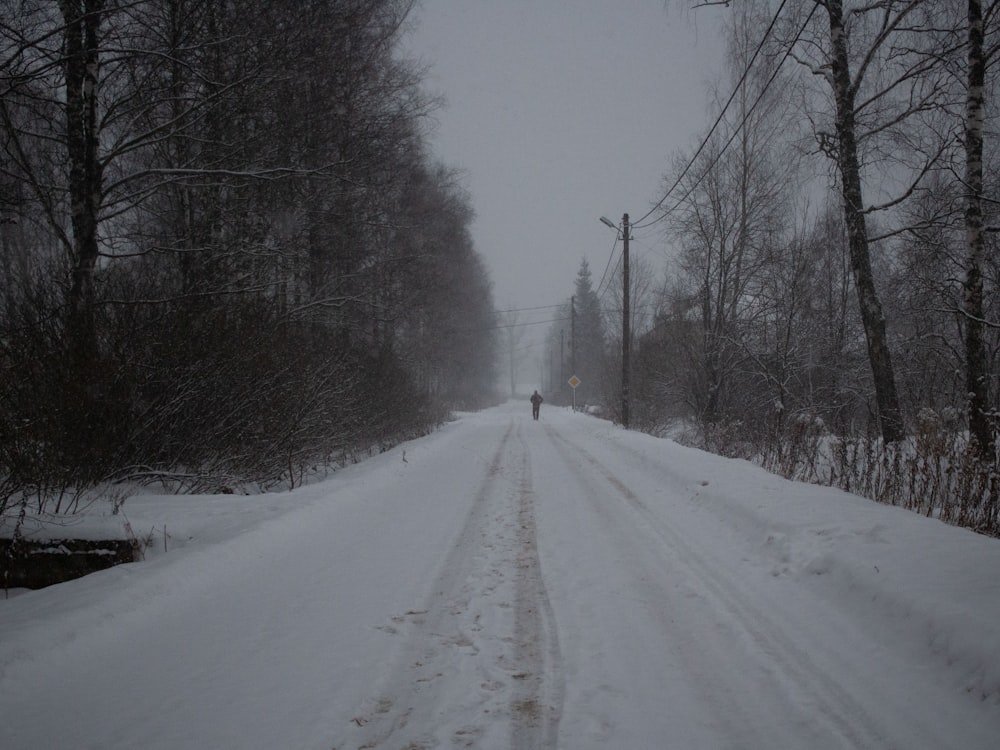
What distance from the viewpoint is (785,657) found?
2744 millimetres

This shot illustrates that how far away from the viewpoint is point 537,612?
3.35 meters

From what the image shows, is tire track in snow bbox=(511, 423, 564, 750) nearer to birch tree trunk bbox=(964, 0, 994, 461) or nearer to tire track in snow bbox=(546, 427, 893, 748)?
tire track in snow bbox=(546, 427, 893, 748)

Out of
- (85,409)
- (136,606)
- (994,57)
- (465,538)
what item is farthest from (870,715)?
(994,57)

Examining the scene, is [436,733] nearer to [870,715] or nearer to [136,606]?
[870,715]

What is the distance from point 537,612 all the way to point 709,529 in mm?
2817

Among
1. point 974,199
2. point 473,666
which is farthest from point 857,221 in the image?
point 473,666

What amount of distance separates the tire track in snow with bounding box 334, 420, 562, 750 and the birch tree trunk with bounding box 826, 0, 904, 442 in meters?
7.56

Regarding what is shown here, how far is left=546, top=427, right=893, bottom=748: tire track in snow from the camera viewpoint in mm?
2164

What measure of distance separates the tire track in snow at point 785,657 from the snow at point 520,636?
1 cm

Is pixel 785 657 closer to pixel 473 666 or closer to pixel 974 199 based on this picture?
pixel 473 666

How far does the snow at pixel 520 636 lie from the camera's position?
2178 millimetres

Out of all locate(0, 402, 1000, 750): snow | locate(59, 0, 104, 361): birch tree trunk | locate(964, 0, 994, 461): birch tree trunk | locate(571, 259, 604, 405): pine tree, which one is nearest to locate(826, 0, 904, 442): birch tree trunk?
locate(964, 0, 994, 461): birch tree trunk

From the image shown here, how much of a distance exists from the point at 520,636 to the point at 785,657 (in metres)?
1.59

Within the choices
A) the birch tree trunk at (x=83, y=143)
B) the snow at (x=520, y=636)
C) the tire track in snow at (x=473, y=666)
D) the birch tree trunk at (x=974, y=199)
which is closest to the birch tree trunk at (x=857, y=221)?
the birch tree trunk at (x=974, y=199)
